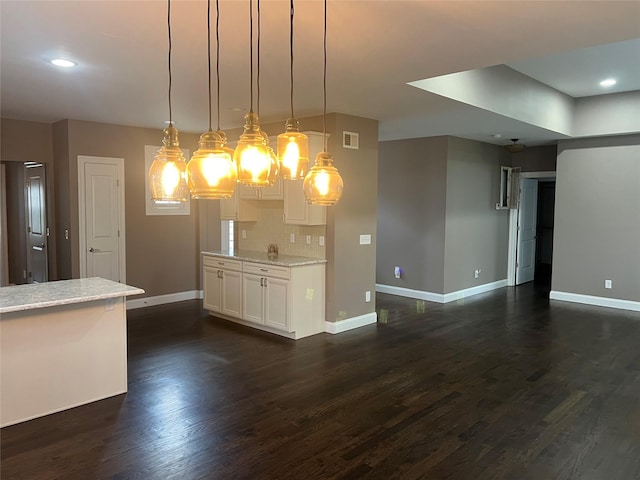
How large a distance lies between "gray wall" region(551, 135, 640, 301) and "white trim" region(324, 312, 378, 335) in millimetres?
3733

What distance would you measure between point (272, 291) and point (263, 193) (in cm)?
136

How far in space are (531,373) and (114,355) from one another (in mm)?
3711

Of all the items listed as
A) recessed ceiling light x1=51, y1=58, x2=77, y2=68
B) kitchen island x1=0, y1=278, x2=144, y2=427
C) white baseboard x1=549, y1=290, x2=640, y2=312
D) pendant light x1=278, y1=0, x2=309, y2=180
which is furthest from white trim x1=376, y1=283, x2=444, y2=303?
recessed ceiling light x1=51, y1=58, x2=77, y2=68

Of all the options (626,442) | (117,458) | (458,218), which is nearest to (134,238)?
(117,458)

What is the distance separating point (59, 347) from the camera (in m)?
3.47

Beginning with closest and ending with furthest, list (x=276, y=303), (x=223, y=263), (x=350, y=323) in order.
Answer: (x=276, y=303)
(x=350, y=323)
(x=223, y=263)

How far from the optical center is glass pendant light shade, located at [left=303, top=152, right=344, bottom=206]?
90.4 inches

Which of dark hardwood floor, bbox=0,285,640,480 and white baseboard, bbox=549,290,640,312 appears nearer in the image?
dark hardwood floor, bbox=0,285,640,480

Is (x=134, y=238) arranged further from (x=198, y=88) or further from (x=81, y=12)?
(x=81, y=12)

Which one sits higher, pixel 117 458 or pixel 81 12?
pixel 81 12

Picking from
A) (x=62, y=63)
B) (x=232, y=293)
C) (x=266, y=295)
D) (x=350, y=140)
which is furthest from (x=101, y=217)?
(x=350, y=140)

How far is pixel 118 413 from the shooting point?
3441 millimetres

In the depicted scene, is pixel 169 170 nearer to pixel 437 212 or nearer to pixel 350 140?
pixel 350 140

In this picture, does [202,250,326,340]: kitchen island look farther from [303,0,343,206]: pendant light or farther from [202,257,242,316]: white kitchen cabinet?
[303,0,343,206]: pendant light
